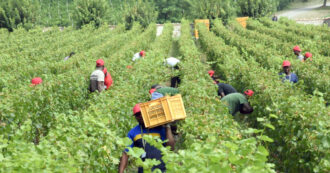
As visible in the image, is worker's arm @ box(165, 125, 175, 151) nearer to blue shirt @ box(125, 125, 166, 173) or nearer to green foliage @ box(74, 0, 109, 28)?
blue shirt @ box(125, 125, 166, 173)

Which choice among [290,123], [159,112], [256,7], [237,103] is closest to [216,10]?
[256,7]

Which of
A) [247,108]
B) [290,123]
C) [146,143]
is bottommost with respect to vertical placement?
[247,108]

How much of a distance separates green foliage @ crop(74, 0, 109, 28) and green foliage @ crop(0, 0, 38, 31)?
5422mm

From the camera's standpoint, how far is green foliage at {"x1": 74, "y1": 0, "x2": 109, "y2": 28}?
118 ft

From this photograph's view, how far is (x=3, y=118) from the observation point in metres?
6.08

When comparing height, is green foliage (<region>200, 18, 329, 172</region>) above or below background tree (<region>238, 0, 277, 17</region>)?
below

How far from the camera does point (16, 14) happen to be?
36.1m

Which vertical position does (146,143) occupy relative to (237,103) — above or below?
above

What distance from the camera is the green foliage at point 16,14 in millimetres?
35688

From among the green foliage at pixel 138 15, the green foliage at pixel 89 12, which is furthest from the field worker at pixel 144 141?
the green foliage at pixel 138 15

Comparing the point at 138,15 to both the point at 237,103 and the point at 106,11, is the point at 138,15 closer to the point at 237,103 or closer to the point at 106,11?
the point at 106,11

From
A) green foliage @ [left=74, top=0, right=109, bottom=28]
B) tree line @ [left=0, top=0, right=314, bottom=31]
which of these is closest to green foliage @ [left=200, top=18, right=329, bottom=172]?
tree line @ [left=0, top=0, right=314, bottom=31]

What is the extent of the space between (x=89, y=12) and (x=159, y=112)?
112 feet

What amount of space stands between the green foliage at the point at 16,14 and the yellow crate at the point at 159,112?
35.9 meters
